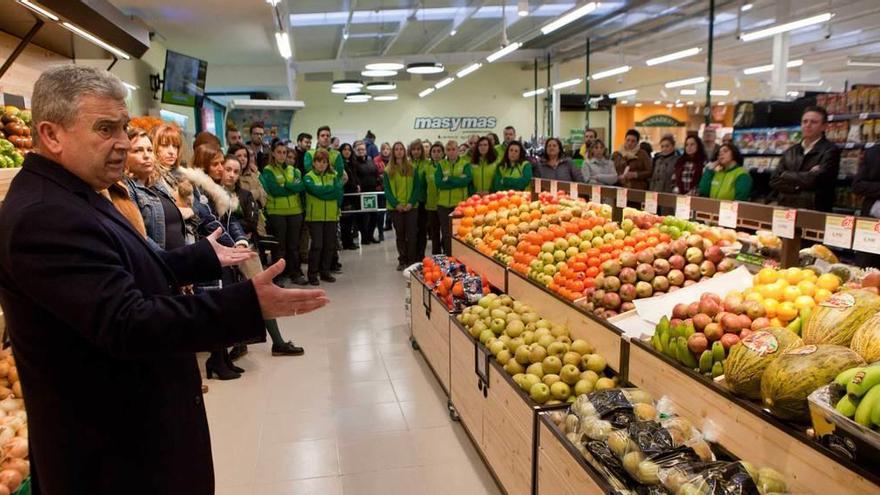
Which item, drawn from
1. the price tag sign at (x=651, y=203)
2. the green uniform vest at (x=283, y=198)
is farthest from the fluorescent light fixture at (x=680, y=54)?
the price tag sign at (x=651, y=203)

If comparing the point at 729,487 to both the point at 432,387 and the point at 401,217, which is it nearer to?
the point at 432,387

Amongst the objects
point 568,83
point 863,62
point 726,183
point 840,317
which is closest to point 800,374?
point 840,317

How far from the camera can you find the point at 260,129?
8.59 metres

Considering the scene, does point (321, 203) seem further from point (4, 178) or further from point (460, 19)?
point (460, 19)

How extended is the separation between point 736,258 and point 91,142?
2646 mm

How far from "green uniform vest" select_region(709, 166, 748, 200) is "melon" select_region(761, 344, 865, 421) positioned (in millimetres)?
4536

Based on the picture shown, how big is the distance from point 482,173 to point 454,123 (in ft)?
40.2

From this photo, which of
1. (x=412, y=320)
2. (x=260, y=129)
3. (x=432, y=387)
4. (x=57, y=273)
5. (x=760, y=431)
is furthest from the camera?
(x=260, y=129)

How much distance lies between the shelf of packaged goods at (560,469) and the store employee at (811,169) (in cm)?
437

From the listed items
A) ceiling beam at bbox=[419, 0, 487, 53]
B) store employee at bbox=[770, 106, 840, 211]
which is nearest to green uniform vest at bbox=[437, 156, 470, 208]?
store employee at bbox=[770, 106, 840, 211]

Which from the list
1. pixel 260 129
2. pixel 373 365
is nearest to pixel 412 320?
pixel 373 365

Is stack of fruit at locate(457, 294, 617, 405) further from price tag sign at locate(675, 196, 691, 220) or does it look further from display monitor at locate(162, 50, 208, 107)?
display monitor at locate(162, 50, 208, 107)

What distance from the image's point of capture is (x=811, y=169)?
212 inches

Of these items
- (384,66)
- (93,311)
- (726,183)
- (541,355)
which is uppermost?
(384,66)
